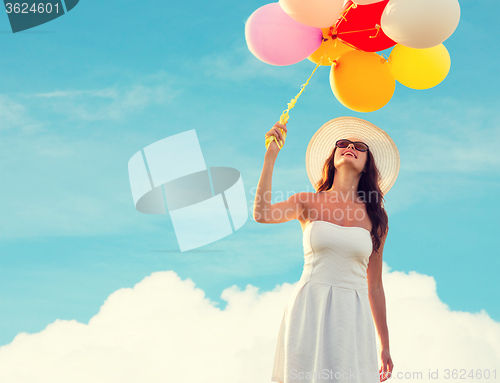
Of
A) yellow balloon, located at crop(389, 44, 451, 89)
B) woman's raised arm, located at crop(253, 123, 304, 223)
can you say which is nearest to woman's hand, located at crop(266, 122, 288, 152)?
woman's raised arm, located at crop(253, 123, 304, 223)

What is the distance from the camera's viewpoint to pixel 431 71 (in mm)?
3969

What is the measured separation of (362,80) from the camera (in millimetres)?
3830

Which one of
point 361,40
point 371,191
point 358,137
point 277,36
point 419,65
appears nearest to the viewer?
point 277,36

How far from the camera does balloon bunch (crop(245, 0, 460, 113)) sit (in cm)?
326

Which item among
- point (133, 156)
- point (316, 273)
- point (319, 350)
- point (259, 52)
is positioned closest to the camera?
point (319, 350)

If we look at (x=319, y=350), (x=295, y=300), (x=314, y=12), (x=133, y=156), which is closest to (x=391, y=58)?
(x=314, y=12)

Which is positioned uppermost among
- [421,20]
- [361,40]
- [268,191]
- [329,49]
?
[329,49]

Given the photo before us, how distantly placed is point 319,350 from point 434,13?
246 centimetres

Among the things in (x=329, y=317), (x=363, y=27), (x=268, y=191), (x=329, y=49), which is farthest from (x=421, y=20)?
(x=329, y=317)

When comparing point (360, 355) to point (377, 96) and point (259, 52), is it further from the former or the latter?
point (259, 52)

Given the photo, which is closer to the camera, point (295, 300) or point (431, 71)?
point (295, 300)

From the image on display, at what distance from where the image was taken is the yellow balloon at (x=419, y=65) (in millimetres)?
3928

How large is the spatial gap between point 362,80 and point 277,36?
827 mm

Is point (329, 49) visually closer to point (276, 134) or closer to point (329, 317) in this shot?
point (276, 134)
